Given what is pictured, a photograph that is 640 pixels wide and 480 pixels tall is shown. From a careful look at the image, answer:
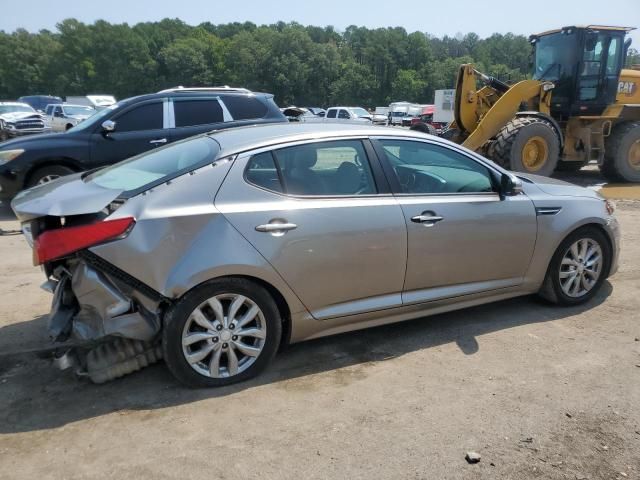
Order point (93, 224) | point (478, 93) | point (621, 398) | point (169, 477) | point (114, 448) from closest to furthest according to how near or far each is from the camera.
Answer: point (169, 477) → point (114, 448) → point (93, 224) → point (621, 398) → point (478, 93)

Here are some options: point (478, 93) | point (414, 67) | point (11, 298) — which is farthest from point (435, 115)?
point (414, 67)

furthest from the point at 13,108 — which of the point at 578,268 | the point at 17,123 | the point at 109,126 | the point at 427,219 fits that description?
the point at 578,268

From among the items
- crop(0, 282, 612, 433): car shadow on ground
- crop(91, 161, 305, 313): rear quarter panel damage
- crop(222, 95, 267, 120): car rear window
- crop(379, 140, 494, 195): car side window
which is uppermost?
Answer: crop(222, 95, 267, 120): car rear window

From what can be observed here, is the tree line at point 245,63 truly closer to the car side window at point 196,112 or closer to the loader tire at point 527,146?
the loader tire at point 527,146

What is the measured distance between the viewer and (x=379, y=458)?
8.73 ft

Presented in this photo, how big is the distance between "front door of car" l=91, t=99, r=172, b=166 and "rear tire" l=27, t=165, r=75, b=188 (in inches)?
20.6

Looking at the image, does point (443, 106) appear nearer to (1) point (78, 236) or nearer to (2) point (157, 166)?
(2) point (157, 166)

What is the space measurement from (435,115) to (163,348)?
104 ft

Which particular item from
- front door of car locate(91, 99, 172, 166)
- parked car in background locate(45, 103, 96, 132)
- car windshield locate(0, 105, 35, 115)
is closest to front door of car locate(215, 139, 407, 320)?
front door of car locate(91, 99, 172, 166)

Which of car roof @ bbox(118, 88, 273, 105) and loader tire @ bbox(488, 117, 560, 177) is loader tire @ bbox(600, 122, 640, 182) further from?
car roof @ bbox(118, 88, 273, 105)

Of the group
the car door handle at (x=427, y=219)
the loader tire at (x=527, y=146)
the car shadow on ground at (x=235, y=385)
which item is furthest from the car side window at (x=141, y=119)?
the loader tire at (x=527, y=146)

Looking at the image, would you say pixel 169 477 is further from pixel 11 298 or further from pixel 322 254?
pixel 11 298

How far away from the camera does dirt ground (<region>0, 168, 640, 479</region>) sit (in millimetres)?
2619

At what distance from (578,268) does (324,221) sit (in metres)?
2.45
